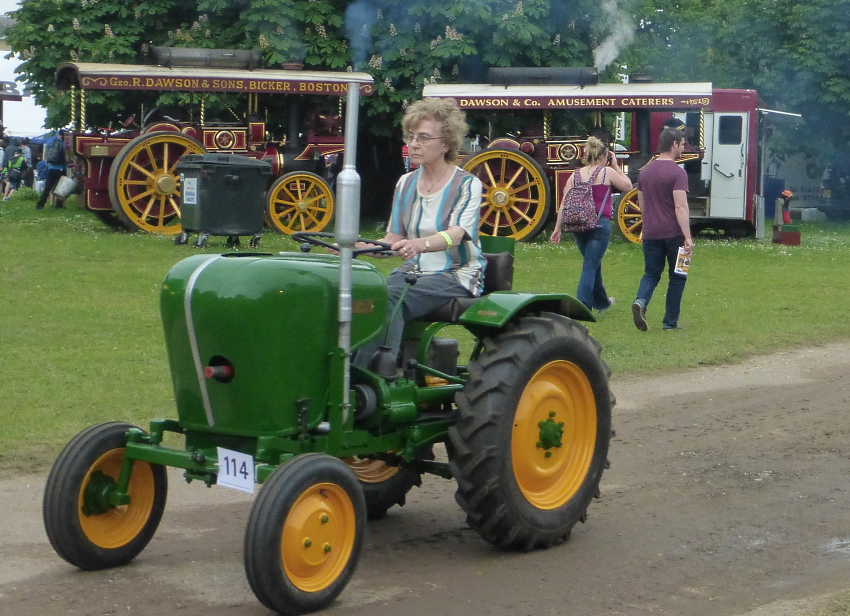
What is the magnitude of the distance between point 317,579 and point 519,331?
1282 mm

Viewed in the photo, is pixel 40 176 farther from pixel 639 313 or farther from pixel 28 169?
pixel 639 313

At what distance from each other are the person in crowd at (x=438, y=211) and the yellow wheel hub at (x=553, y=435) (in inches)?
19.3

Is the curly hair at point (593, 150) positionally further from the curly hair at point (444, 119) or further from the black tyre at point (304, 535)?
the black tyre at point (304, 535)

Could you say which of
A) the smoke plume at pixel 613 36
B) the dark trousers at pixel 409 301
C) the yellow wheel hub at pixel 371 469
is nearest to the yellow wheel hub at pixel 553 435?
the dark trousers at pixel 409 301

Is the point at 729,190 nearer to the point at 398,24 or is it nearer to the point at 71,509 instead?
the point at 398,24

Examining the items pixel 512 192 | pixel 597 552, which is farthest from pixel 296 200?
pixel 597 552

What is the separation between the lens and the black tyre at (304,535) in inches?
154

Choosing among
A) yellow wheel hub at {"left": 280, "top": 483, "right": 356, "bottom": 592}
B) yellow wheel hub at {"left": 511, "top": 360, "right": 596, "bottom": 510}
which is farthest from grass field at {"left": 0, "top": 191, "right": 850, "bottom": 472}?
yellow wheel hub at {"left": 511, "top": 360, "right": 596, "bottom": 510}

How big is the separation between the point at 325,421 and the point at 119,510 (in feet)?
2.77

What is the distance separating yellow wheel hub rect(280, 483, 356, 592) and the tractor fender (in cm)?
96

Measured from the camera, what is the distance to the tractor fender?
479 centimetres

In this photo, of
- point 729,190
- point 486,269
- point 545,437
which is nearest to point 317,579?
point 545,437

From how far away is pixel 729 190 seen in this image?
21.7 meters

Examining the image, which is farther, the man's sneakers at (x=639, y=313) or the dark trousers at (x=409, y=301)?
the man's sneakers at (x=639, y=313)
